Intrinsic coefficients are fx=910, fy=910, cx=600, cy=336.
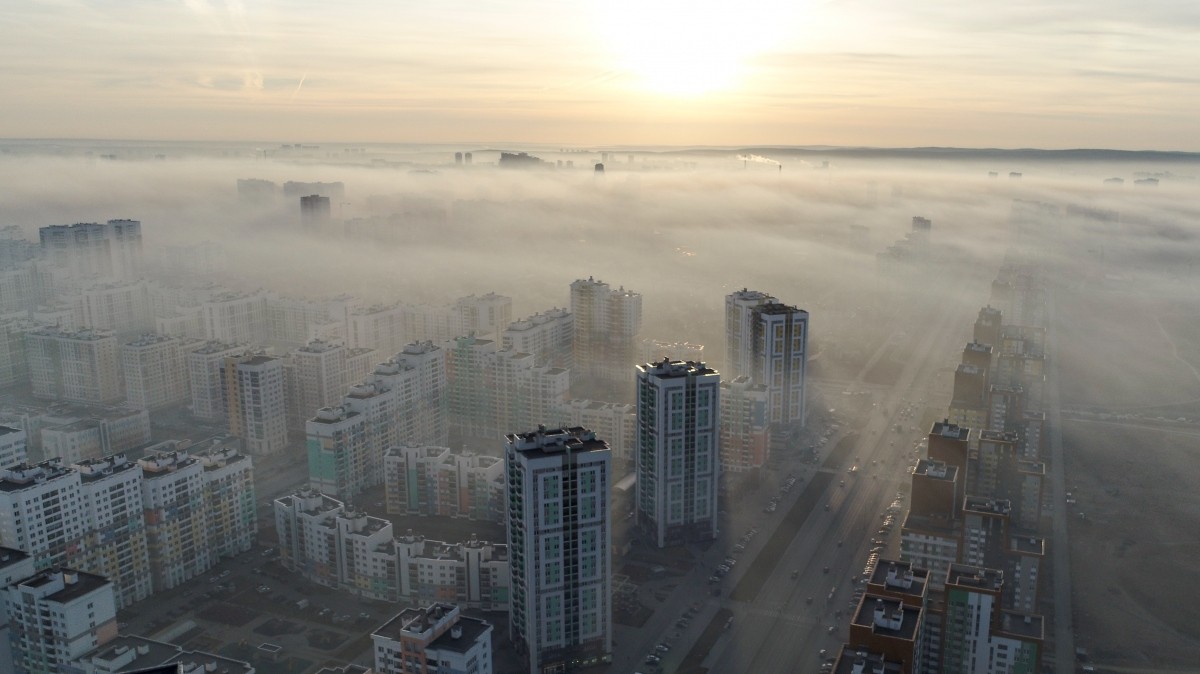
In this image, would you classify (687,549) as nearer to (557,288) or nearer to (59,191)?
(557,288)

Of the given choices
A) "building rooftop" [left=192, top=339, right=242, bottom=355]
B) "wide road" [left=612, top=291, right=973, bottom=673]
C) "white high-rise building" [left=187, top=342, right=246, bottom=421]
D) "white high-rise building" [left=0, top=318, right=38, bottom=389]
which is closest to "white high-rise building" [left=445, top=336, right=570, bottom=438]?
"wide road" [left=612, top=291, right=973, bottom=673]

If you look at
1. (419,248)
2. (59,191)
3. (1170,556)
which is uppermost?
(59,191)

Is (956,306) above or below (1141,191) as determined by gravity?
below

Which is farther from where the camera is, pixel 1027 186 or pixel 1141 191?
pixel 1027 186

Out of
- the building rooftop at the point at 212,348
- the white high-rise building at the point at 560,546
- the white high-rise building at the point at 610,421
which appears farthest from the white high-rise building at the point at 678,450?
the building rooftop at the point at 212,348

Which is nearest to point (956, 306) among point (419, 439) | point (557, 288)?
point (557, 288)

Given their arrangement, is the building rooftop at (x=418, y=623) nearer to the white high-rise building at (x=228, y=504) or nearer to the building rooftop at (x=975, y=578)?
the white high-rise building at (x=228, y=504)
